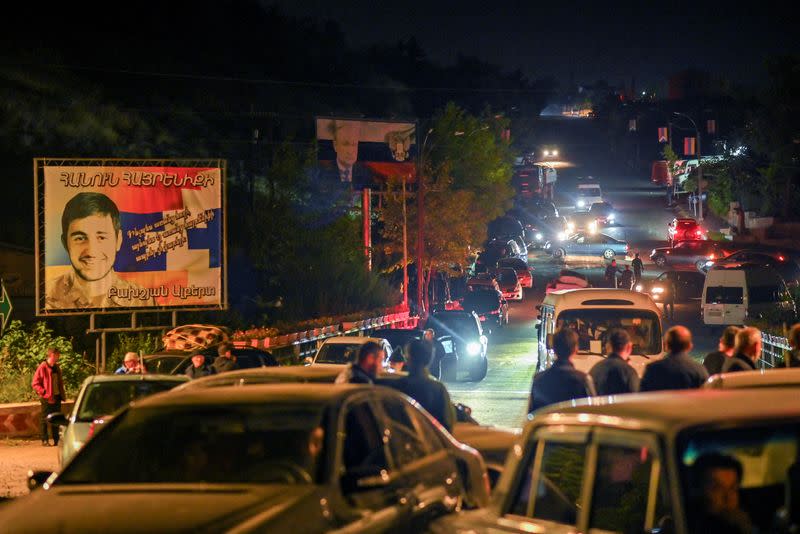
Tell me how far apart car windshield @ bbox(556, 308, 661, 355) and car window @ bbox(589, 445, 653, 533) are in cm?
1182

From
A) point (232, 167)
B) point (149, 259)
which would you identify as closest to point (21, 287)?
point (149, 259)

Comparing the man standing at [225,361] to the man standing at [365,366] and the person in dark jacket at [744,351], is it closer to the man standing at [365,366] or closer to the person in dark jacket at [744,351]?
the man standing at [365,366]

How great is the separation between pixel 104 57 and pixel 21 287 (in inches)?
1176

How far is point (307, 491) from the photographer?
6.00 m

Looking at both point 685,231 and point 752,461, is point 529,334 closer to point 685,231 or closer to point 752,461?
point 685,231

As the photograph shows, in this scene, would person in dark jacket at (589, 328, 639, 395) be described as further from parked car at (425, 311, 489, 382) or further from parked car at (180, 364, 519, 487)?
parked car at (425, 311, 489, 382)

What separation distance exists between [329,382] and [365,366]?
35cm

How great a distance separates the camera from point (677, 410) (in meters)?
4.56

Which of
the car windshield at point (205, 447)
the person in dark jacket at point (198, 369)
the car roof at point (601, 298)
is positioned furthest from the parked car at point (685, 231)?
the car windshield at point (205, 447)

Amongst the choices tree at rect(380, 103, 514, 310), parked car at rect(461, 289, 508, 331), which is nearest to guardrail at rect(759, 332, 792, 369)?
parked car at rect(461, 289, 508, 331)

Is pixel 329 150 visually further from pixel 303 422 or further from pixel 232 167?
pixel 303 422

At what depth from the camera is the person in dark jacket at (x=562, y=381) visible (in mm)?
10062

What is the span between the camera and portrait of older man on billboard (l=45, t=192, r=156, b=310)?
22.5 meters

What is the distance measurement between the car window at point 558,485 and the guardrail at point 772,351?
642 inches
